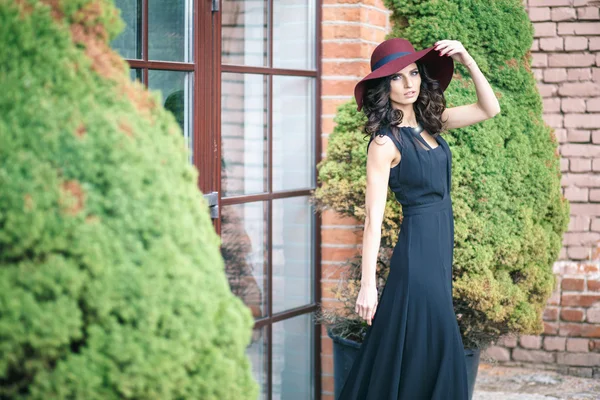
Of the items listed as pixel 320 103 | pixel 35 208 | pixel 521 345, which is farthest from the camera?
pixel 521 345

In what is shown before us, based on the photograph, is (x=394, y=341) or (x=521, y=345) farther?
(x=521, y=345)

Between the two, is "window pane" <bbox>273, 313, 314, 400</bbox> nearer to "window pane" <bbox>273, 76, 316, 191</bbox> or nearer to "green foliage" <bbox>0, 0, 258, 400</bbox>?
"window pane" <bbox>273, 76, 316, 191</bbox>

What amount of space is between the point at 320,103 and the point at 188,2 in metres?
1.07

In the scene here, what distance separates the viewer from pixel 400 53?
3.21 metres

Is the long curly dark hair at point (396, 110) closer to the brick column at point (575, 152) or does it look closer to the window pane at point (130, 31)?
the window pane at point (130, 31)

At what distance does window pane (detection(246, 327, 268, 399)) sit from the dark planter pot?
0.39 m

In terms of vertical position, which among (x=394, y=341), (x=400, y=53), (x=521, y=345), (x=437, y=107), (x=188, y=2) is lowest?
(x=521, y=345)

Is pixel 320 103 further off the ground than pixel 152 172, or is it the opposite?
pixel 320 103

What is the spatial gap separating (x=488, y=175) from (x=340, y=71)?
38.9 inches

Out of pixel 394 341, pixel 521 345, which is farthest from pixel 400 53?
pixel 521 345

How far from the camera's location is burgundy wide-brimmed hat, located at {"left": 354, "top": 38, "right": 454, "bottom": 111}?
3.12m

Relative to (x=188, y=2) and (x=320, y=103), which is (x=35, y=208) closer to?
(x=188, y=2)

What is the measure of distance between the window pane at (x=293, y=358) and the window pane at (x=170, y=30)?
153 centimetres

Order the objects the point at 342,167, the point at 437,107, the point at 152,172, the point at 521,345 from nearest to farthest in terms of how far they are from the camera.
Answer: the point at 152,172
the point at 437,107
the point at 342,167
the point at 521,345
